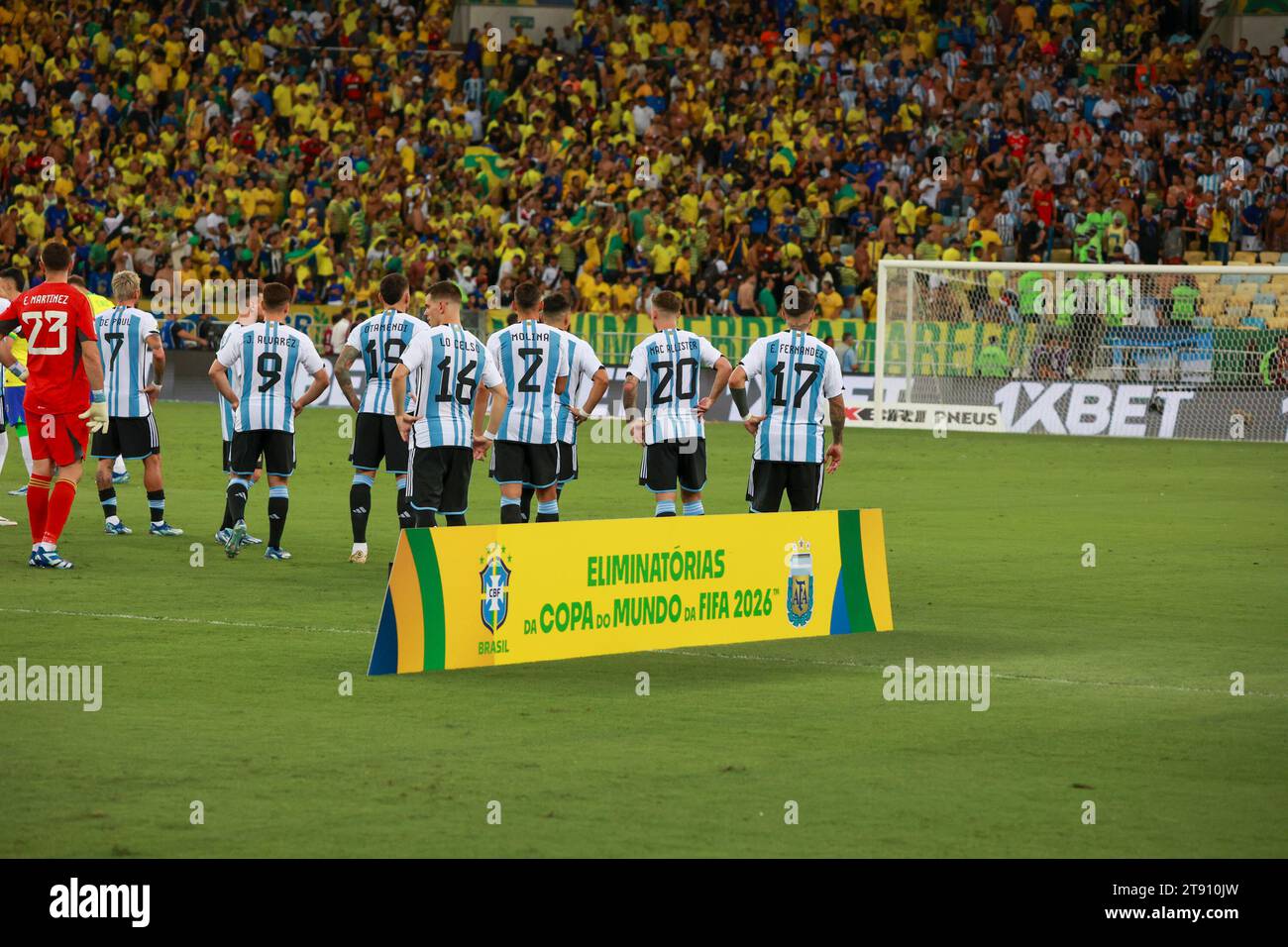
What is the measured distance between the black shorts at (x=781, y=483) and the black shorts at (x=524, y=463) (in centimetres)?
163

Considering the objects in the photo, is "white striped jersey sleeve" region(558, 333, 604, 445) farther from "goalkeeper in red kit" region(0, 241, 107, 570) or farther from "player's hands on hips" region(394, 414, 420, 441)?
"goalkeeper in red kit" region(0, 241, 107, 570)

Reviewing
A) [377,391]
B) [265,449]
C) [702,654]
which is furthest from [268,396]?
[702,654]

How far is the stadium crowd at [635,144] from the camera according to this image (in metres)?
31.3

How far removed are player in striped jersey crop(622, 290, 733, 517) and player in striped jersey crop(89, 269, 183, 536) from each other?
13.2ft

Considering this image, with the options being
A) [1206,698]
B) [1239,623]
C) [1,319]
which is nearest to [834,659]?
[1206,698]

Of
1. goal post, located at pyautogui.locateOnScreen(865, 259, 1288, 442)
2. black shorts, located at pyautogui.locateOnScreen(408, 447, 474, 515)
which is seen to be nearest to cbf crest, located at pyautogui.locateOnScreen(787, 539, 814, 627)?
black shorts, located at pyautogui.locateOnScreen(408, 447, 474, 515)

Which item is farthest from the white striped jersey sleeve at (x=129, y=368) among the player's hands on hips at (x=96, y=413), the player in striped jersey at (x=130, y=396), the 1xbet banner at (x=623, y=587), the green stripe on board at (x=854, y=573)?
the green stripe on board at (x=854, y=573)

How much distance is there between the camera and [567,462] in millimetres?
14102

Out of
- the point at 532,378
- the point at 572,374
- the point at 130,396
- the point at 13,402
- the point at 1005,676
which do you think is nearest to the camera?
the point at 1005,676

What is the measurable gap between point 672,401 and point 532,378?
3.98ft

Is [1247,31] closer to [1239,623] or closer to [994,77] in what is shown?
[994,77]

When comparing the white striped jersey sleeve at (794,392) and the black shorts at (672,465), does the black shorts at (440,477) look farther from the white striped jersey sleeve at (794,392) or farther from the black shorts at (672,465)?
the white striped jersey sleeve at (794,392)

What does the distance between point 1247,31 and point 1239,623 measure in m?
25.8

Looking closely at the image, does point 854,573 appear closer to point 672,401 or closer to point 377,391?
point 672,401
